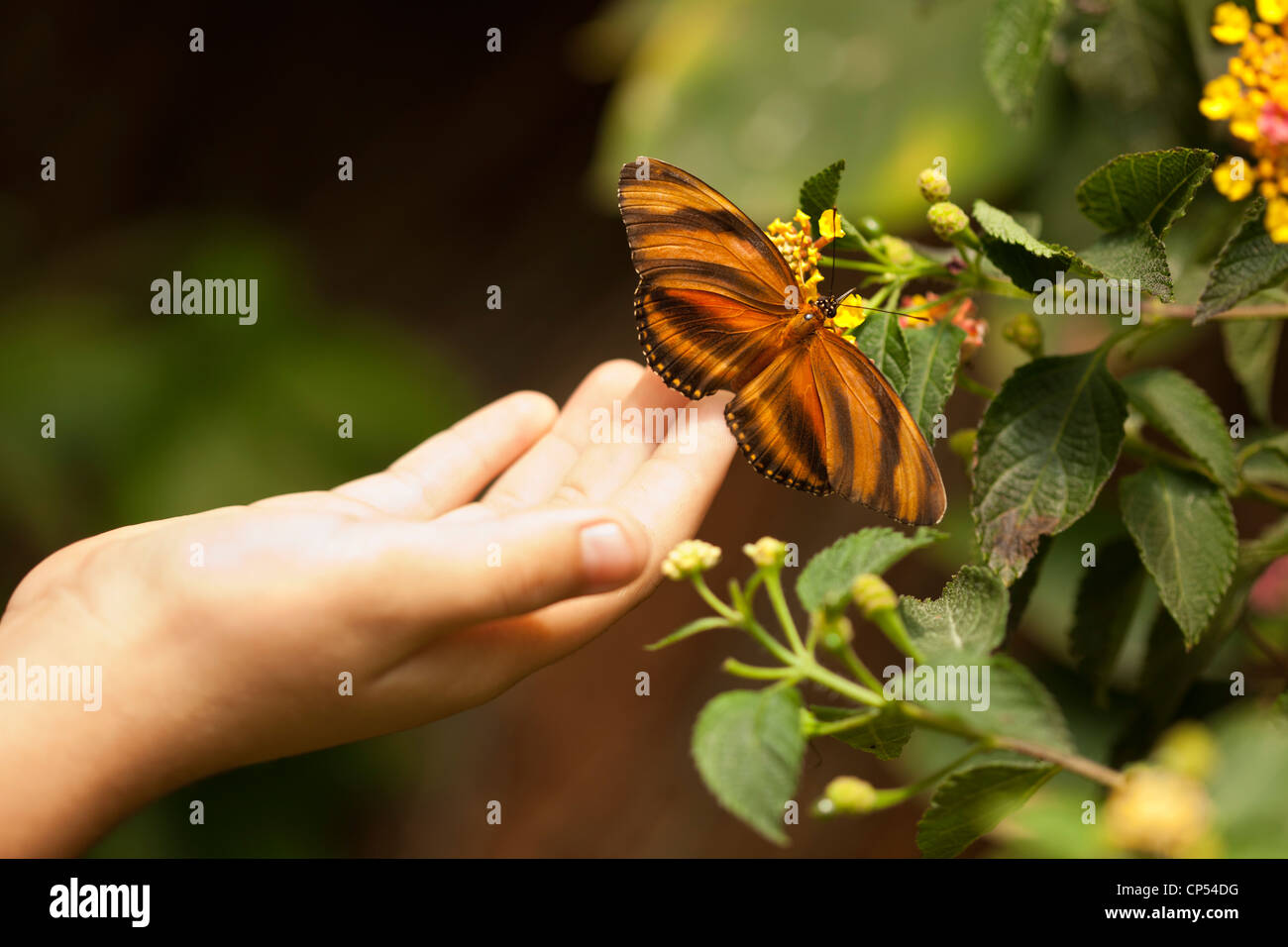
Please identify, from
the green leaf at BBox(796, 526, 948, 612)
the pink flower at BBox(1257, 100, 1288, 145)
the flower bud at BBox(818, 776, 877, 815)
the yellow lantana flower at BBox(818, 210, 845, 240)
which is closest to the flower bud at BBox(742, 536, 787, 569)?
the green leaf at BBox(796, 526, 948, 612)

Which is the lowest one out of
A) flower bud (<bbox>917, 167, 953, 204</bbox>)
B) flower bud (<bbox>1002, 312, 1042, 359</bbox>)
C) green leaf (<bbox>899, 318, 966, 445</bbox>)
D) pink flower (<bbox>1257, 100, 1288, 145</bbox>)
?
green leaf (<bbox>899, 318, 966, 445</bbox>)

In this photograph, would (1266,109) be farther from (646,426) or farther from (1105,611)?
(646,426)

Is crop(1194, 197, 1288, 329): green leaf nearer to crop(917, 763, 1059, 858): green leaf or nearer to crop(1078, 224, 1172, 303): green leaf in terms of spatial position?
crop(1078, 224, 1172, 303): green leaf

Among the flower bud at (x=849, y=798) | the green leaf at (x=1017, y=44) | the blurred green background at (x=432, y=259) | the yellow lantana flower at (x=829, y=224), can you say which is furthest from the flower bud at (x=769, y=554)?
the blurred green background at (x=432, y=259)
